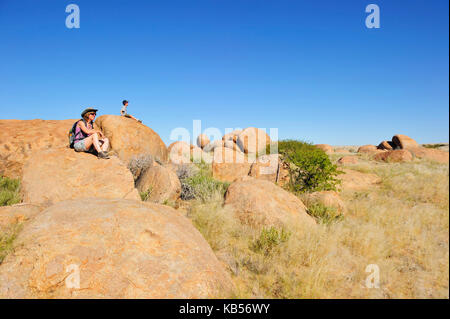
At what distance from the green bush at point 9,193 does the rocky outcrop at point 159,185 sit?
284cm

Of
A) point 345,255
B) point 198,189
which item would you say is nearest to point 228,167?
point 198,189

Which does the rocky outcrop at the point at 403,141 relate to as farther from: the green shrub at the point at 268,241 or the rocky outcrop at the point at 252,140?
the green shrub at the point at 268,241

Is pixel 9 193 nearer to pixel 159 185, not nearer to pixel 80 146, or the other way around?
pixel 80 146

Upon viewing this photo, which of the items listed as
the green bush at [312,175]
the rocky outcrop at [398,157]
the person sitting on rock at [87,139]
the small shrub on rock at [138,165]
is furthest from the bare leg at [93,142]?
the rocky outcrop at [398,157]

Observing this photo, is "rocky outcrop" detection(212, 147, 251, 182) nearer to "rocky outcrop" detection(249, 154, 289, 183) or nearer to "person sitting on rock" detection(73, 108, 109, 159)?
"rocky outcrop" detection(249, 154, 289, 183)

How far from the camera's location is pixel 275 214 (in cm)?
540

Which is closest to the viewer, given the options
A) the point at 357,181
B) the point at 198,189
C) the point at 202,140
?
the point at 198,189

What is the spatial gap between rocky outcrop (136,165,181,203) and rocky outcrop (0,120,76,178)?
2733mm

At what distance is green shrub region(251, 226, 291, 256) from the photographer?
4.29 m

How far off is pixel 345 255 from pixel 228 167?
7.19 meters

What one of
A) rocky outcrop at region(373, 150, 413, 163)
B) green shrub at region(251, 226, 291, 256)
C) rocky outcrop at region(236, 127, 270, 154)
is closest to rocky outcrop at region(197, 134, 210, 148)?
rocky outcrop at region(236, 127, 270, 154)

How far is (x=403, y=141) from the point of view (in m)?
29.1

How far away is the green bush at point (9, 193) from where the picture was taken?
17.6 feet
